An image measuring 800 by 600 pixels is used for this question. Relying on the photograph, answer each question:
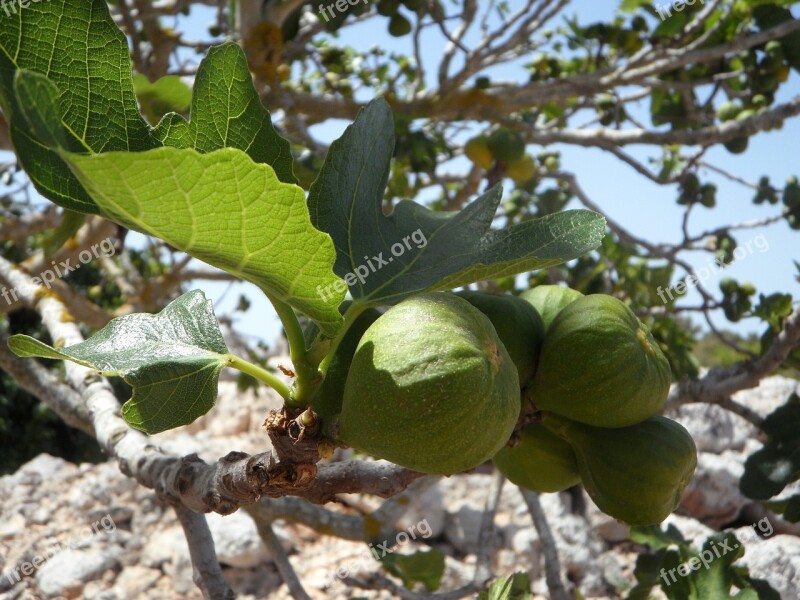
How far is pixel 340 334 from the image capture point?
1007mm

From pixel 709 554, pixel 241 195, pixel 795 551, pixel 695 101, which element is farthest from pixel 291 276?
pixel 695 101

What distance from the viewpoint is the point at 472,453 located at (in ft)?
2.98

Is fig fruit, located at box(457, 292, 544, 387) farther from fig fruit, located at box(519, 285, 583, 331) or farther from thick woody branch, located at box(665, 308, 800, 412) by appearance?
thick woody branch, located at box(665, 308, 800, 412)

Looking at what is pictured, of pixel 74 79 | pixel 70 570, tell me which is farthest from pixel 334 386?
pixel 70 570

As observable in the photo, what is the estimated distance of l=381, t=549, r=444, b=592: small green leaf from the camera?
234 cm

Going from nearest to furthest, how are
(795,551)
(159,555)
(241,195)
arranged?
1. (241,195)
2. (795,551)
3. (159,555)

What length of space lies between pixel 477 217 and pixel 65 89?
64 centimetres

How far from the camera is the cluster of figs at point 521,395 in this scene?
34.7 inches

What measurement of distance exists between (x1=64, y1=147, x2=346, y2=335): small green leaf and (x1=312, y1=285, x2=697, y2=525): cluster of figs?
0.46 feet

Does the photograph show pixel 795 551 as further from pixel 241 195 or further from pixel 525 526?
pixel 241 195

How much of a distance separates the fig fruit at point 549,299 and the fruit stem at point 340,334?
40cm

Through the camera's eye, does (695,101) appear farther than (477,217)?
Yes
